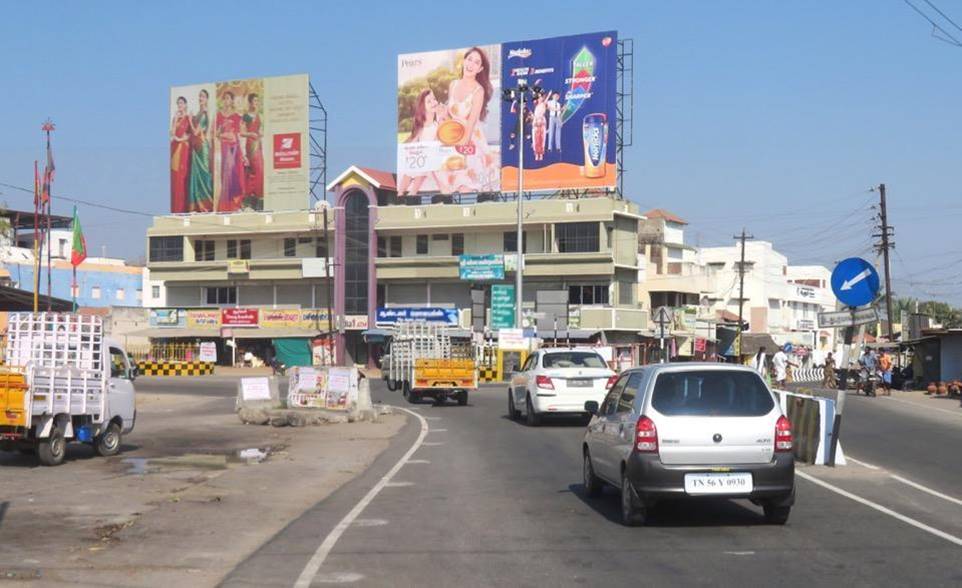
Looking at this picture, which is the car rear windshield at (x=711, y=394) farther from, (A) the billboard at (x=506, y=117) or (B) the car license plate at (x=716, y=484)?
(A) the billboard at (x=506, y=117)

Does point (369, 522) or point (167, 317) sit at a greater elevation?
point (167, 317)

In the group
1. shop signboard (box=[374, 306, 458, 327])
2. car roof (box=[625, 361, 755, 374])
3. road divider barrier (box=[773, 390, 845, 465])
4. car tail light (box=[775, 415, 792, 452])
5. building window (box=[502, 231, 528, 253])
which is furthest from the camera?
building window (box=[502, 231, 528, 253])

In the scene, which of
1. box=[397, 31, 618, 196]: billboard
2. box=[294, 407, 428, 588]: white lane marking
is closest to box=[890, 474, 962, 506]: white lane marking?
box=[294, 407, 428, 588]: white lane marking

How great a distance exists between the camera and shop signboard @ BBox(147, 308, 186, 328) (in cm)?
8119

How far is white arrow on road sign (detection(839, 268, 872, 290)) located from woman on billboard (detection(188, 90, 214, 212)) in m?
65.5

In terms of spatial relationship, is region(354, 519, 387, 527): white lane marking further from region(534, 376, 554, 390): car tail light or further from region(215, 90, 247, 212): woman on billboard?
region(215, 90, 247, 212): woman on billboard

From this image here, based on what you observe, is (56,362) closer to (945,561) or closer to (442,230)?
(945,561)

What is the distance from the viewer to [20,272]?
86188mm

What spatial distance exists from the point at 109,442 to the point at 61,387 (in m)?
1.96

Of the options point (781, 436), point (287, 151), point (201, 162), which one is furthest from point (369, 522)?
point (201, 162)

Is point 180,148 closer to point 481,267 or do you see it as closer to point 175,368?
point 175,368

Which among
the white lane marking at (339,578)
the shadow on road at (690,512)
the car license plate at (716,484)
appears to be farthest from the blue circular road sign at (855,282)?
the white lane marking at (339,578)

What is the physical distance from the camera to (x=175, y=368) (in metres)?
68.6

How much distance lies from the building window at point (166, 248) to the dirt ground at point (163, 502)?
59.6 meters
